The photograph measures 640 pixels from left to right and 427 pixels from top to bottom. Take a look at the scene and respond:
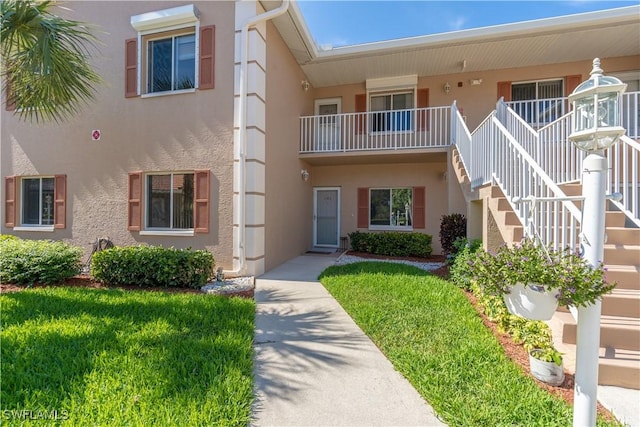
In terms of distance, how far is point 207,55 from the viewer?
692 cm

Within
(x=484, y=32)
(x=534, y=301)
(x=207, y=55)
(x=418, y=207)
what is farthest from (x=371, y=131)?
(x=534, y=301)

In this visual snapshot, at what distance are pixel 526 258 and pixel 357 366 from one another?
73.6 inches

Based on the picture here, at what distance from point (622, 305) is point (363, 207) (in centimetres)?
770

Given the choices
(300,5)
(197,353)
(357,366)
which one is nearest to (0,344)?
(197,353)

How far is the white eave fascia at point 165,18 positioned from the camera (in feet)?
22.6

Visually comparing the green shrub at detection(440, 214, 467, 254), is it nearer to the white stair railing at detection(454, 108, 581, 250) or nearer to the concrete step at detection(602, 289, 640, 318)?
the white stair railing at detection(454, 108, 581, 250)

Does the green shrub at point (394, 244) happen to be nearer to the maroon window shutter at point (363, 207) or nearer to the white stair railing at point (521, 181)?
the maroon window shutter at point (363, 207)

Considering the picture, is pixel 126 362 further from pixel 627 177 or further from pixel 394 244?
pixel 394 244

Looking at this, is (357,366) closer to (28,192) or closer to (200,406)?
(200,406)

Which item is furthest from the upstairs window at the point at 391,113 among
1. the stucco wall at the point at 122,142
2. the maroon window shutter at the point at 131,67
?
the maroon window shutter at the point at 131,67

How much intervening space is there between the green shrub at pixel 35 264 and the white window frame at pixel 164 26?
4002mm

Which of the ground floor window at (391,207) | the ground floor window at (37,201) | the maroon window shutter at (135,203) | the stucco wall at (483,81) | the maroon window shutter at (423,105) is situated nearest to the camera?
the maroon window shutter at (135,203)

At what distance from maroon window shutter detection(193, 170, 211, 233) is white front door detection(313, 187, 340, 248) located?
4685 mm

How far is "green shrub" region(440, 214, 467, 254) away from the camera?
25.2 ft
